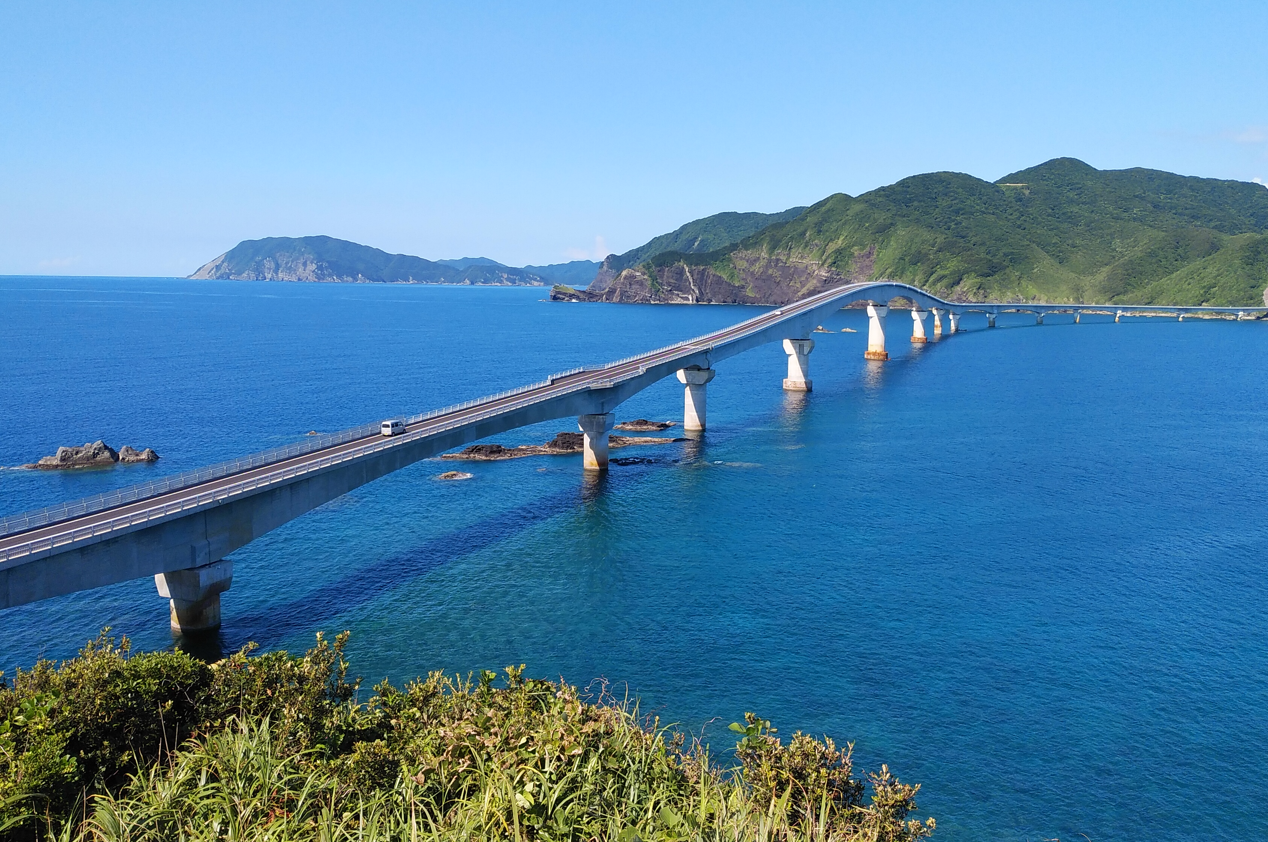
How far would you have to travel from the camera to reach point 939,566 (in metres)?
61.1

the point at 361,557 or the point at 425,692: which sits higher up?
the point at 425,692

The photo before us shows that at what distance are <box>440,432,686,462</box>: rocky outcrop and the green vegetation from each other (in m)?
68.3

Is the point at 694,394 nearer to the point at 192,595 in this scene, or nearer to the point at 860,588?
the point at 860,588

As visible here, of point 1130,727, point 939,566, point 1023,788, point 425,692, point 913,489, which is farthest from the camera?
point 913,489

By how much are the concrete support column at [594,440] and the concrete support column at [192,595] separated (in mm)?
43588

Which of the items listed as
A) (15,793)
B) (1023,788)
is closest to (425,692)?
(15,793)

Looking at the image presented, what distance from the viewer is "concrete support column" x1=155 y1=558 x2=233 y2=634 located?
162 ft

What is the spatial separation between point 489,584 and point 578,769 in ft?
123

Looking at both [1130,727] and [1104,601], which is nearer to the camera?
[1130,727]

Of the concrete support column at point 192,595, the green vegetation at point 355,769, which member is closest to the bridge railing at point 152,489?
the concrete support column at point 192,595

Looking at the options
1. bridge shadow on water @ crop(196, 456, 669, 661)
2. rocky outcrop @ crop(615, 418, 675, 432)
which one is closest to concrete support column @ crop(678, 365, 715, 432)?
rocky outcrop @ crop(615, 418, 675, 432)

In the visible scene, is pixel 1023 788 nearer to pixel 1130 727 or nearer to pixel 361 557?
pixel 1130 727

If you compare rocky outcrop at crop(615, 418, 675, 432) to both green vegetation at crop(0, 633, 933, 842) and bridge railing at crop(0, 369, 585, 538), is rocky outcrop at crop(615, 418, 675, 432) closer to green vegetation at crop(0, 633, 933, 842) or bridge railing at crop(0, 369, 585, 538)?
bridge railing at crop(0, 369, 585, 538)

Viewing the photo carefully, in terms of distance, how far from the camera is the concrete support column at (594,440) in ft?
294
